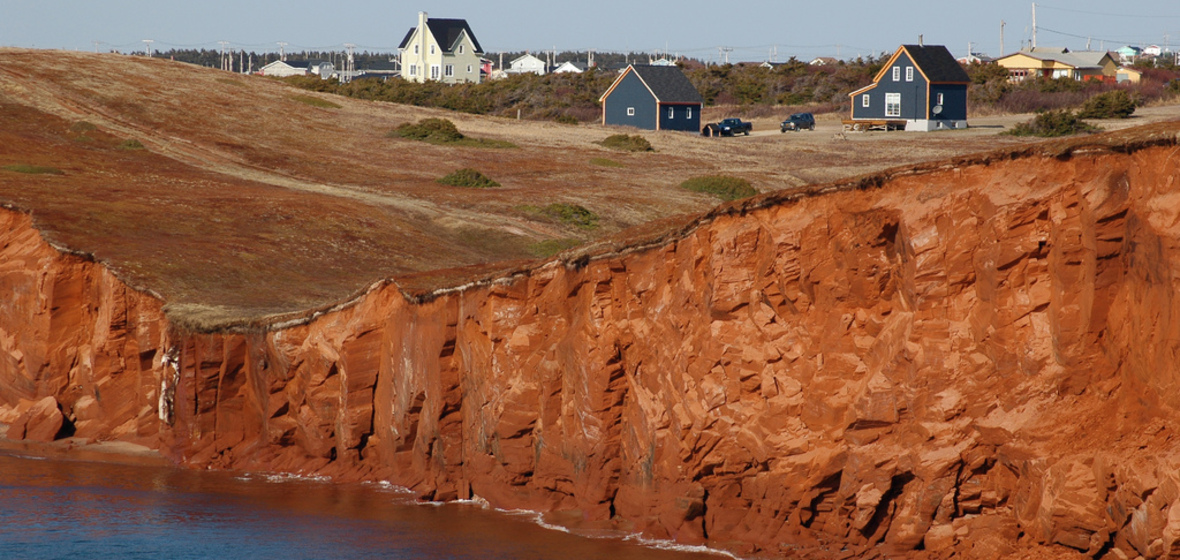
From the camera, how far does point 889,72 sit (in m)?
84.9

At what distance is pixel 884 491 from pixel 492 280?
764 cm

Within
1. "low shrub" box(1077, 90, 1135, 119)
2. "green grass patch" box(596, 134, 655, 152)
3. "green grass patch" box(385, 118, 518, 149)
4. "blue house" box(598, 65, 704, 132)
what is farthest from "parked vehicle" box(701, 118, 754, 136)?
"low shrub" box(1077, 90, 1135, 119)

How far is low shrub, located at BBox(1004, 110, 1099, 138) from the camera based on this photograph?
68688mm

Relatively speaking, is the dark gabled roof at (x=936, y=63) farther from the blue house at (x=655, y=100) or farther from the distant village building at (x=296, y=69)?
the distant village building at (x=296, y=69)

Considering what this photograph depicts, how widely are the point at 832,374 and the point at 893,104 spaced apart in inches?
2835

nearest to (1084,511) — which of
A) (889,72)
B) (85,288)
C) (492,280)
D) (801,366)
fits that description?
(801,366)

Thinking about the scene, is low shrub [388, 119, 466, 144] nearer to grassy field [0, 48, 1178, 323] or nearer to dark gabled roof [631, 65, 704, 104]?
grassy field [0, 48, 1178, 323]

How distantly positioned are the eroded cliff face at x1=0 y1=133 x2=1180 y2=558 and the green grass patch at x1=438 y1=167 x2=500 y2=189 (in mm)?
29614

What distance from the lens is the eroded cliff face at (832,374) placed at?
14.0m

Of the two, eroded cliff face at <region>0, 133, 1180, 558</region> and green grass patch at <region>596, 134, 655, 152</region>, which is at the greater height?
green grass patch at <region>596, 134, 655, 152</region>

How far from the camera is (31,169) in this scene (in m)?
42.9

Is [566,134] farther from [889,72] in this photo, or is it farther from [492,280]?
[492,280]

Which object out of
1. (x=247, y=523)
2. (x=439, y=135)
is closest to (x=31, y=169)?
(x=247, y=523)

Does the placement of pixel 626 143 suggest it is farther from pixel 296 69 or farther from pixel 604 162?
pixel 296 69
